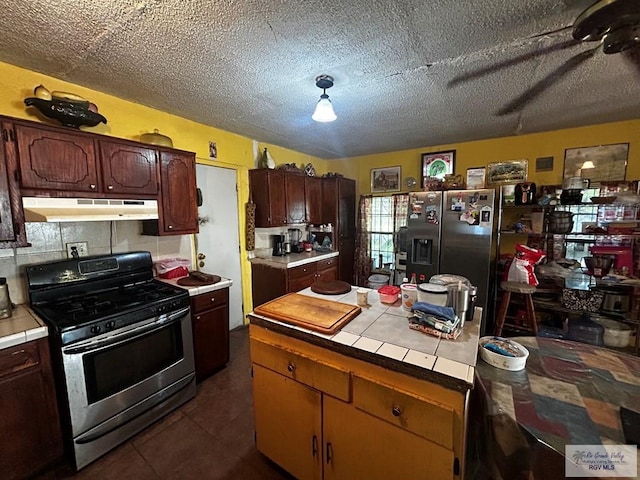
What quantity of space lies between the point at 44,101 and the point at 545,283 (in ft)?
15.5

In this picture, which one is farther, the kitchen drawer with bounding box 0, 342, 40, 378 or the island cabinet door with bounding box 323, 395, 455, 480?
the kitchen drawer with bounding box 0, 342, 40, 378

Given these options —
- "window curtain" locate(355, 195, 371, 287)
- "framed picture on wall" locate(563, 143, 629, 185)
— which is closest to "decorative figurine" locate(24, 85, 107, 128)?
"window curtain" locate(355, 195, 371, 287)

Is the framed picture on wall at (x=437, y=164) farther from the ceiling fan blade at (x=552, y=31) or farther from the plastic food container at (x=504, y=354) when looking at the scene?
A: the plastic food container at (x=504, y=354)

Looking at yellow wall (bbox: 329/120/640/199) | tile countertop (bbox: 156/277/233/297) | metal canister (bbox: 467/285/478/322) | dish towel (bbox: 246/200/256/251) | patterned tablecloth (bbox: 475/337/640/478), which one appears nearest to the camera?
patterned tablecloth (bbox: 475/337/640/478)

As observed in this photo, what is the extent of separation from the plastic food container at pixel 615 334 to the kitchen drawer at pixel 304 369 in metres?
3.27

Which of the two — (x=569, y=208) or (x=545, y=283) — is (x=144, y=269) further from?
(x=569, y=208)

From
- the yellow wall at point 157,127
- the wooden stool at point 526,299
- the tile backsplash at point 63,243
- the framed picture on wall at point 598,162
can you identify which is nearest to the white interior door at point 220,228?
the yellow wall at point 157,127

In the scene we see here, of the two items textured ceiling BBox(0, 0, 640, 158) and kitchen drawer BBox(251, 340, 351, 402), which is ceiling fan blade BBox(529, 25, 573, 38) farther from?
kitchen drawer BBox(251, 340, 351, 402)

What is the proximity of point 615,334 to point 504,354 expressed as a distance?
277 centimetres

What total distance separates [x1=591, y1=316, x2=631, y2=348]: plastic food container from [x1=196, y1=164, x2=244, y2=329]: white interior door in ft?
13.2

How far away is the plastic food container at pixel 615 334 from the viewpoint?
8.95 ft

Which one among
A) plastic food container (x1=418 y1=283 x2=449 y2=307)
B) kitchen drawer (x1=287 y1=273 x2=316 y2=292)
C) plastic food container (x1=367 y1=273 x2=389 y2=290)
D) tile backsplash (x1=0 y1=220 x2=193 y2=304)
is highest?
tile backsplash (x1=0 y1=220 x2=193 y2=304)

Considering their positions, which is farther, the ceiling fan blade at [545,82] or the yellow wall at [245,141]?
the yellow wall at [245,141]

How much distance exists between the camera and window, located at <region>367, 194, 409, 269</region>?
4.20m
